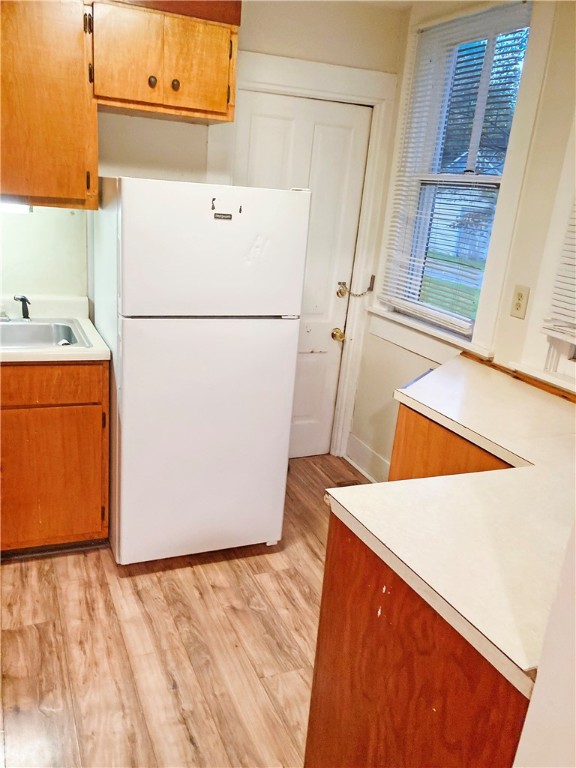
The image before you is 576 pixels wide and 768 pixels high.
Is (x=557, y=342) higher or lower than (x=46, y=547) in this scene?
higher

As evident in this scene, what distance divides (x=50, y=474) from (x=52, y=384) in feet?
1.20

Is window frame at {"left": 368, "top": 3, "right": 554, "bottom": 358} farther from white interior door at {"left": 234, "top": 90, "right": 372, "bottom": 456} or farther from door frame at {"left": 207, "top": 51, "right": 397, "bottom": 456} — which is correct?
white interior door at {"left": 234, "top": 90, "right": 372, "bottom": 456}

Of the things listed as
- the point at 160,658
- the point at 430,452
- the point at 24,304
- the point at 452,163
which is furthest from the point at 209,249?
the point at 160,658

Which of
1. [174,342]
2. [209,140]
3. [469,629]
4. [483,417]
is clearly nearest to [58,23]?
[209,140]

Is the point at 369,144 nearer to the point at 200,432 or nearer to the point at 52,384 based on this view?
the point at 200,432

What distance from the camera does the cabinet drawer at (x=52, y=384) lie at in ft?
7.11

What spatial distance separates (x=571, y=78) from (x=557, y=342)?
2.97ft

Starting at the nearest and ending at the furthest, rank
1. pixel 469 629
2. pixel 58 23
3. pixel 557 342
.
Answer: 1. pixel 469 629
2. pixel 58 23
3. pixel 557 342

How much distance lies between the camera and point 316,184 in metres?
3.11

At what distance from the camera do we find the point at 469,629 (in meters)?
0.92

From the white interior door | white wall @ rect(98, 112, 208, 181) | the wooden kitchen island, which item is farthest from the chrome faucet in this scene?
the wooden kitchen island

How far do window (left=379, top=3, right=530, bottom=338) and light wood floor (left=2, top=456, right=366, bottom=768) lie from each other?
4.41ft

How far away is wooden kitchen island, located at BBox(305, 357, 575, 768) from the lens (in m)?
0.92

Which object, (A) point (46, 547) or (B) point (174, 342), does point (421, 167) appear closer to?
(B) point (174, 342)
